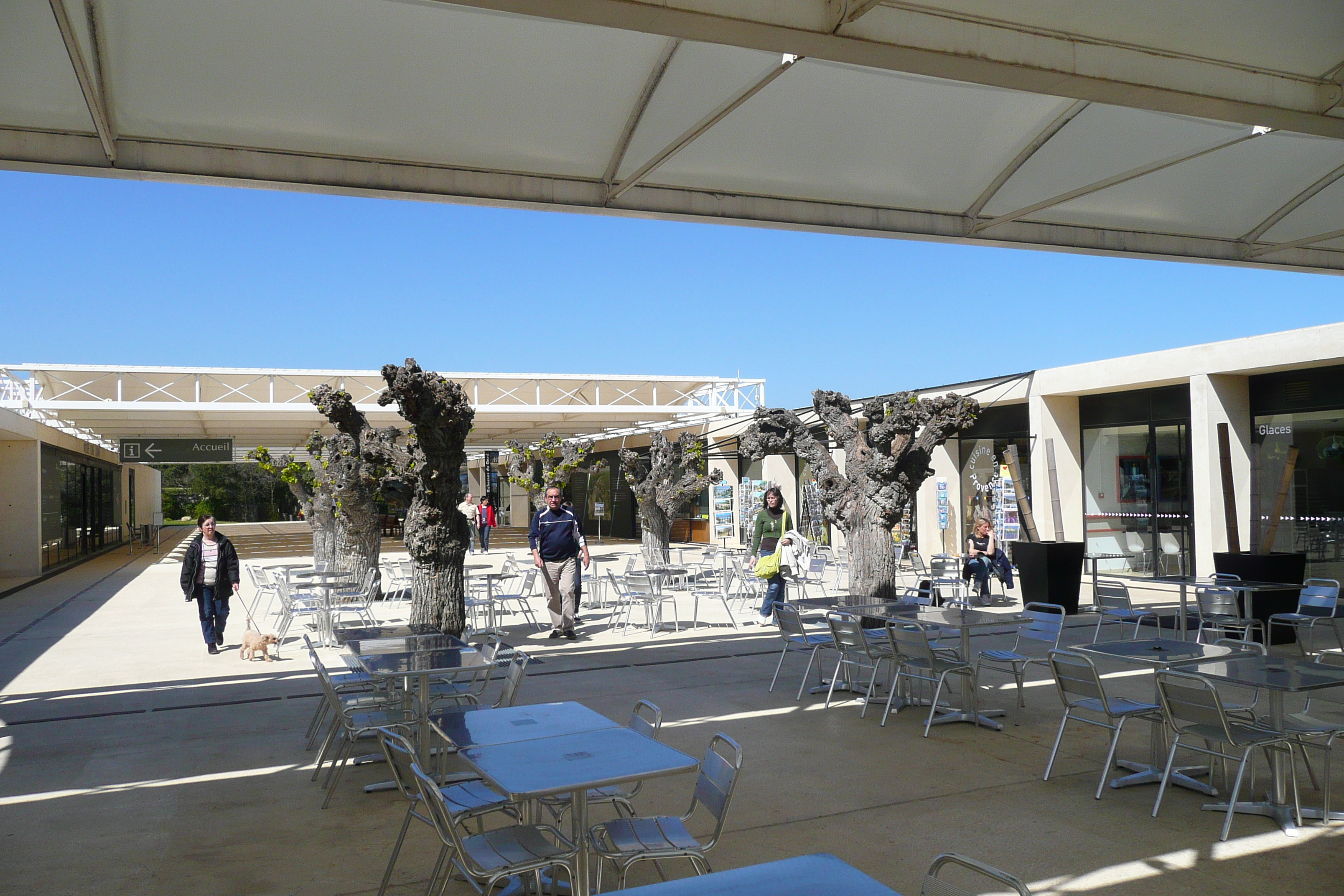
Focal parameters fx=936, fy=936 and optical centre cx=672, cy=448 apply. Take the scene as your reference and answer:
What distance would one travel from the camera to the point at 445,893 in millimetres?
3729

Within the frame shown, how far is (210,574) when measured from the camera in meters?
9.11

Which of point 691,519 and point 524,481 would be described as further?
point 691,519

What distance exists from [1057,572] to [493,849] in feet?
32.0

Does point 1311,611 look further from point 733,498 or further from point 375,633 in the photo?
point 733,498

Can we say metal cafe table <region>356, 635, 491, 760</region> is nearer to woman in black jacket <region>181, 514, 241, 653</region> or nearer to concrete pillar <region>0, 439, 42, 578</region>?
woman in black jacket <region>181, 514, 241, 653</region>

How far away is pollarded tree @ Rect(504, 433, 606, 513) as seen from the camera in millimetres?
15227

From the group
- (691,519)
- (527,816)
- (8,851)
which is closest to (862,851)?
(527,816)

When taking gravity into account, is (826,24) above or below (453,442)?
above

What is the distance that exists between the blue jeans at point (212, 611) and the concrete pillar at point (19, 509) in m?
11.5

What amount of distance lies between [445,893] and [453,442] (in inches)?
190

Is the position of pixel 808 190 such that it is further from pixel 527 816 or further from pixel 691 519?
pixel 691 519

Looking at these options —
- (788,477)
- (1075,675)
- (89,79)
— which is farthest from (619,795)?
(788,477)

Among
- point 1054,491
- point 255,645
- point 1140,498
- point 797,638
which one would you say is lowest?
point 255,645

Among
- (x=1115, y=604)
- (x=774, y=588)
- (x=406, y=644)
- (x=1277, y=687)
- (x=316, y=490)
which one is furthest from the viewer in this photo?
(x=316, y=490)
